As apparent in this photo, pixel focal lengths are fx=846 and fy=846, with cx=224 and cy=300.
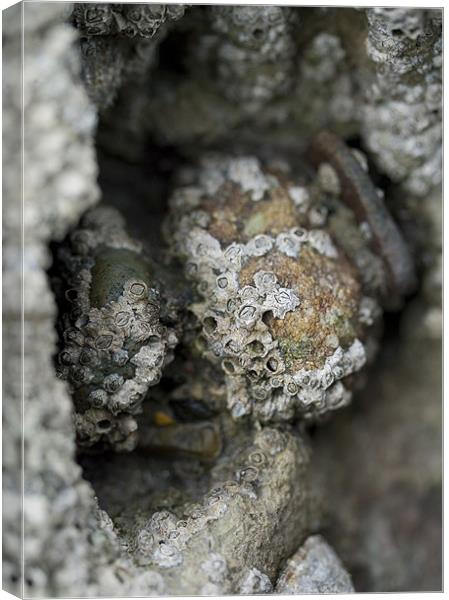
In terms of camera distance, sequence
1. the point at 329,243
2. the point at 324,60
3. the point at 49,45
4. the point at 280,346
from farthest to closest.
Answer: the point at 324,60
the point at 329,243
the point at 280,346
the point at 49,45

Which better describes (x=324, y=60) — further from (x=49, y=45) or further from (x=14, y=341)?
(x=14, y=341)

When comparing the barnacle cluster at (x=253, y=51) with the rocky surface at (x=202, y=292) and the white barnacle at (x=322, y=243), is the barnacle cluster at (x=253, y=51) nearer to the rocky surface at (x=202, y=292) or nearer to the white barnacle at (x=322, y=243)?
the rocky surface at (x=202, y=292)

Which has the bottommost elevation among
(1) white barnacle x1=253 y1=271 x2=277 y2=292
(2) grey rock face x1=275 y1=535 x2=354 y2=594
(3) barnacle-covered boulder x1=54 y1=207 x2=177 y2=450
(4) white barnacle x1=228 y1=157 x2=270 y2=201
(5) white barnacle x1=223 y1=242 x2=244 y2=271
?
(2) grey rock face x1=275 y1=535 x2=354 y2=594

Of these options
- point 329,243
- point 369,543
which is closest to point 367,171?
point 329,243

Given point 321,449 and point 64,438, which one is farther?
point 321,449

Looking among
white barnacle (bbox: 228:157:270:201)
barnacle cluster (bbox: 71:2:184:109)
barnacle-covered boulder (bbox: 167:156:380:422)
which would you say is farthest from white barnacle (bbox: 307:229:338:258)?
barnacle cluster (bbox: 71:2:184:109)

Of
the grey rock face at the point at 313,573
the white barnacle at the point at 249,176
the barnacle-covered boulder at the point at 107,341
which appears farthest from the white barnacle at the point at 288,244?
the grey rock face at the point at 313,573

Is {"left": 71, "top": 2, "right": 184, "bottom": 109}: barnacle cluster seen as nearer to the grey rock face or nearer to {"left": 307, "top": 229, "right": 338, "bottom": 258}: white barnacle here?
{"left": 307, "top": 229, "right": 338, "bottom": 258}: white barnacle

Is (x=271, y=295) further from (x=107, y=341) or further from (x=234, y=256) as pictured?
(x=107, y=341)
